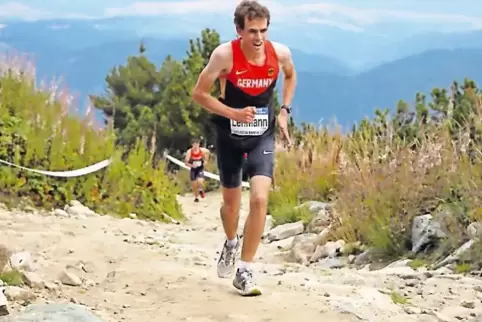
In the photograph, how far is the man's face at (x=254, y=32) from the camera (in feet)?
19.5

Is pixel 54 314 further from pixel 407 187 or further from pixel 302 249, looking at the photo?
pixel 302 249

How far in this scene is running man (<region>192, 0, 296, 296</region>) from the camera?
6.01m

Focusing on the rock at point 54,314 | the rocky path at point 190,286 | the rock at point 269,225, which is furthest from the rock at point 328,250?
the rock at point 54,314

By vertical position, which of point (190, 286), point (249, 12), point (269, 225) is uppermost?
point (249, 12)

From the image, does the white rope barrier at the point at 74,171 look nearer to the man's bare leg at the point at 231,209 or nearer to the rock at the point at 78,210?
the rock at the point at 78,210

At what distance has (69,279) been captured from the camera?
20.7 ft

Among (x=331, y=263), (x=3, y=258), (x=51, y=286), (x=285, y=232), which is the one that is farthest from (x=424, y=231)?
(x=3, y=258)

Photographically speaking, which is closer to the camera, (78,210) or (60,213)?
(60,213)

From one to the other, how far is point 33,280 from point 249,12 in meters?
2.16

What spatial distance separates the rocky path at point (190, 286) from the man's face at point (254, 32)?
5.33 feet

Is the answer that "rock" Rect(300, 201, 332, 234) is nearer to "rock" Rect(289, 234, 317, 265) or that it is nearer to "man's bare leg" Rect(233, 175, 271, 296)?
"rock" Rect(289, 234, 317, 265)

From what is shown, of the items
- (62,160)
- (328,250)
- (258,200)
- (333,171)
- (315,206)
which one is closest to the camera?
(258,200)

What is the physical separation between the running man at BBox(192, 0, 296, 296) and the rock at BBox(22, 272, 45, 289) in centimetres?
124

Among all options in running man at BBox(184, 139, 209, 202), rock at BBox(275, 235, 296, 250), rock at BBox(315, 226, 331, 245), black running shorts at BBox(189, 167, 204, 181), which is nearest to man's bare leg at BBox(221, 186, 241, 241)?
rock at BBox(315, 226, 331, 245)
